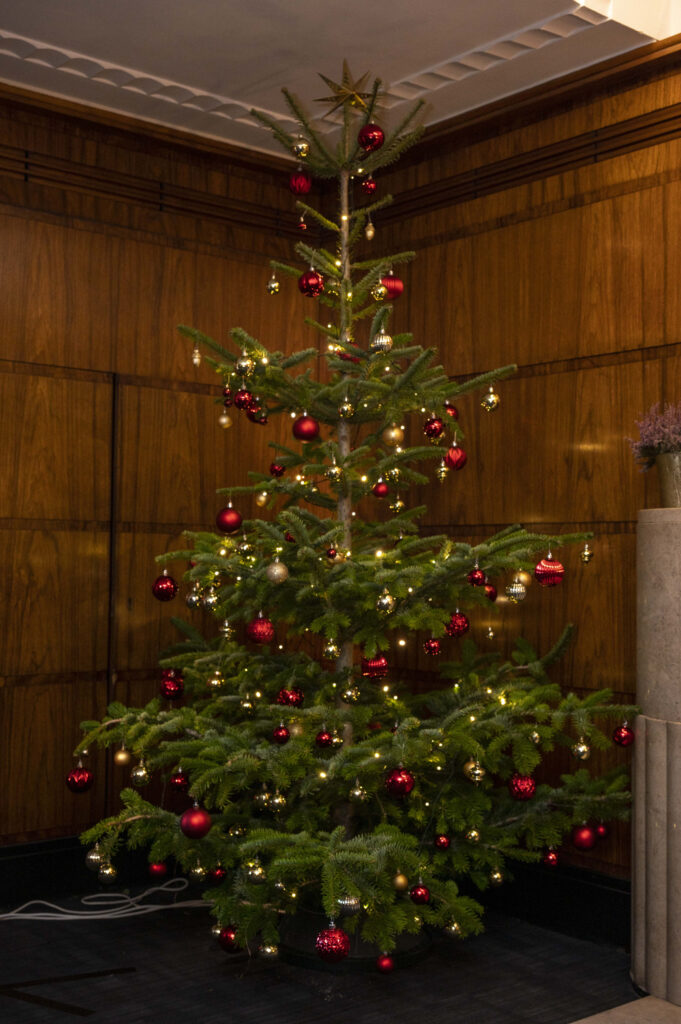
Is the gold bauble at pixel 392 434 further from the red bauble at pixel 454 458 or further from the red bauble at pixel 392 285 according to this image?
the red bauble at pixel 392 285

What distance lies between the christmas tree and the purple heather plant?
33 cm

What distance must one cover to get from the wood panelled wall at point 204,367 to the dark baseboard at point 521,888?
2.8 inches

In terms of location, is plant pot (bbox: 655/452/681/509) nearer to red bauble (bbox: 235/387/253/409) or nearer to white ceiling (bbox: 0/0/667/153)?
red bauble (bbox: 235/387/253/409)

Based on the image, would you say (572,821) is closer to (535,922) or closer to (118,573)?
(535,922)

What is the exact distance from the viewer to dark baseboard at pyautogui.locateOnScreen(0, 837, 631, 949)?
359cm

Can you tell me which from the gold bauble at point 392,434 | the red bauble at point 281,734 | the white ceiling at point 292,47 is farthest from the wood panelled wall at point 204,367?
the red bauble at point 281,734

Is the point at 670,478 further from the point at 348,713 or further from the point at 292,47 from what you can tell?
the point at 292,47

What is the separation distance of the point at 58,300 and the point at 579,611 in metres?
2.15

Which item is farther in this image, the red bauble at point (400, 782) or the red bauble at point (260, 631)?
the red bauble at point (260, 631)

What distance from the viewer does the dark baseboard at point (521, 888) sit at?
3586 mm

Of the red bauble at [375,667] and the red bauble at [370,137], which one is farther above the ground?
the red bauble at [370,137]

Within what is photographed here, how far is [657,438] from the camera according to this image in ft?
10.4

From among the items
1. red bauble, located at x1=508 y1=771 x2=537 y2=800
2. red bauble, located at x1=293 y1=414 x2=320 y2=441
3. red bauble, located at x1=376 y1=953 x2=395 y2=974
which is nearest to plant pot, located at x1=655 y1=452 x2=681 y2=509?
red bauble, located at x1=508 y1=771 x2=537 y2=800

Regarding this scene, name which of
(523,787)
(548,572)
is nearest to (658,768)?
(523,787)
